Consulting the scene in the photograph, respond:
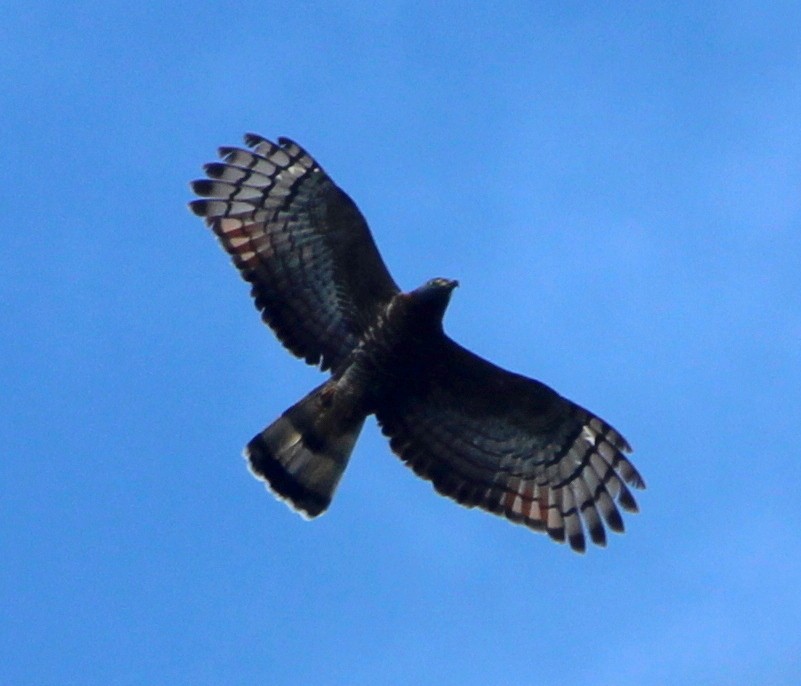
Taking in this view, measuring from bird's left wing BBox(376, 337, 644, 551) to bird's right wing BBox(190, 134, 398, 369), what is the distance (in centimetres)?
72

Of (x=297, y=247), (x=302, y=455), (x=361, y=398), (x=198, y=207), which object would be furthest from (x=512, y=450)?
(x=198, y=207)

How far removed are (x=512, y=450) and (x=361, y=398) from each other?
139 cm

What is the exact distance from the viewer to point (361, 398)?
1143 centimetres

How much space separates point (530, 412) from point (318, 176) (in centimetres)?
254

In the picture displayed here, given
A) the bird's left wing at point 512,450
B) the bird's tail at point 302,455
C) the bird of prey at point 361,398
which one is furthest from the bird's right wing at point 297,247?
the bird's left wing at point 512,450

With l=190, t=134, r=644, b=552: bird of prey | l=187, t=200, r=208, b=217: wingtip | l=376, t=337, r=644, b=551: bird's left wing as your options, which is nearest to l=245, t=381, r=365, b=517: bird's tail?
l=190, t=134, r=644, b=552: bird of prey

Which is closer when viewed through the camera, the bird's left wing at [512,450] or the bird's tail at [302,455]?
the bird's tail at [302,455]

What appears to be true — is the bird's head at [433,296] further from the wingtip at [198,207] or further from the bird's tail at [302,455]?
the wingtip at [198,207]

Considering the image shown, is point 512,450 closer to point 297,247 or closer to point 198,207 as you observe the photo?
point 297,247

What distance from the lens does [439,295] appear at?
11.0m

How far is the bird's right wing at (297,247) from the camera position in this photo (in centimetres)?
1159

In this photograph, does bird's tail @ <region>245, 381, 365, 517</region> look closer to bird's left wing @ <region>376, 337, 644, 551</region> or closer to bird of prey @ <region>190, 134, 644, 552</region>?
bird of prey @ <region>190, 134, 644, 552</region>

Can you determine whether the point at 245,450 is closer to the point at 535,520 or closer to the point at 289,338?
the point at 289,338

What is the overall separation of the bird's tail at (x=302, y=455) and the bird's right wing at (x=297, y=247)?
499 mm
